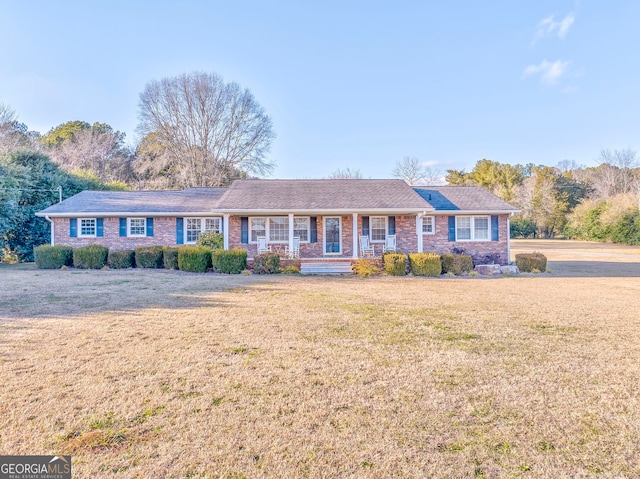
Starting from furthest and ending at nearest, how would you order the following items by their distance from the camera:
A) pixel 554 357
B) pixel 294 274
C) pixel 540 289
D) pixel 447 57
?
pixel 447 57 < pixel 294 274 < pixel 540 289 < pixel 554 357

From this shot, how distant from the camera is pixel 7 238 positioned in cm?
1894

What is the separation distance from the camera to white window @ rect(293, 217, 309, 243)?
665 inches

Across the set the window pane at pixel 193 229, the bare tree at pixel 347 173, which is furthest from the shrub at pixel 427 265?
the bare tree at pixel 347 173

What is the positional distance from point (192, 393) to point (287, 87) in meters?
24.5

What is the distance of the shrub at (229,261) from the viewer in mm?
13484

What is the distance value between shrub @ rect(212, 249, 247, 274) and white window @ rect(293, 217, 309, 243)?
3.92 m

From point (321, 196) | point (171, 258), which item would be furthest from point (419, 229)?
point (171, 258)

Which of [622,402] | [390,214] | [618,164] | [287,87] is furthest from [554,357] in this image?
[618,164]

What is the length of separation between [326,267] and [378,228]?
13.0ft

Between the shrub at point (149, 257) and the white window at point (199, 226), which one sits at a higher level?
the white window at point (199, 226)

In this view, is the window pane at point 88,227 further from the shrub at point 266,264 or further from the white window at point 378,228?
the white window at point 378,228

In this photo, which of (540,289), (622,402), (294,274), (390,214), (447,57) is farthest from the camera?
(447,57)

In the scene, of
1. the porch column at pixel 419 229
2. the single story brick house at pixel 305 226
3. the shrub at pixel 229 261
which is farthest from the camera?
the single story brick house at pixel 305 226

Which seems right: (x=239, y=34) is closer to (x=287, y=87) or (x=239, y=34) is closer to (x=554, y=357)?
(x=287, y=87)
